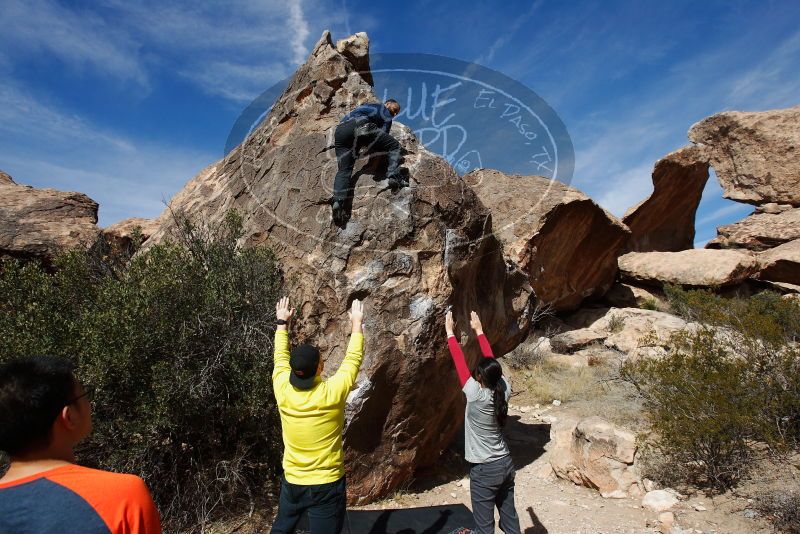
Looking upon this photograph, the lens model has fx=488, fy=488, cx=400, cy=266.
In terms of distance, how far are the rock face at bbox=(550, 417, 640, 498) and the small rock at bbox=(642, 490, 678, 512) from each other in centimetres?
22

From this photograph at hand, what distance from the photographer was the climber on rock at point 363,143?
5.38 m

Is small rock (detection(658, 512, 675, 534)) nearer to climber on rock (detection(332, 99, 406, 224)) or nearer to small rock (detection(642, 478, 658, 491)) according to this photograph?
small rock (detection(642, 478, 658, 491))

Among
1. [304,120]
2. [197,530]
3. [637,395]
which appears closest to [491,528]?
[197,530]

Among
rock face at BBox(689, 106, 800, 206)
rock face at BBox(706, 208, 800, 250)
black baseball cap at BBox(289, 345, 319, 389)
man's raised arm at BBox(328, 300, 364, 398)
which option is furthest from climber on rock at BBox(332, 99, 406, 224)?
rock face at BBox(706, 208, 800, 250)

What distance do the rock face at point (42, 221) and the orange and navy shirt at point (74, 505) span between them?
8.34m

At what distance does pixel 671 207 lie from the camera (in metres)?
20.8

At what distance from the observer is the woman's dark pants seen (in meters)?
3.67

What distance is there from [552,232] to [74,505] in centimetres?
1454

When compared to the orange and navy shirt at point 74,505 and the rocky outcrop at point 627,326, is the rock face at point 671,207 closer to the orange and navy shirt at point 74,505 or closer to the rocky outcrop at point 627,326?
the rocky outcrop at point 627,326

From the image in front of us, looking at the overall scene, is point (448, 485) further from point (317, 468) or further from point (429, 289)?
point (317, 468)

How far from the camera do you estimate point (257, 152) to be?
733 cm

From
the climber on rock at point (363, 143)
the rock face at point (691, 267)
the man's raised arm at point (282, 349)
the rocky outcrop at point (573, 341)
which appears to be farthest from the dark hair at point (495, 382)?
the rock face at point (691, 267)

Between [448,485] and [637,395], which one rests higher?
[637,395]

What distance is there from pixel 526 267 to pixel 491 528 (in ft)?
36.8
